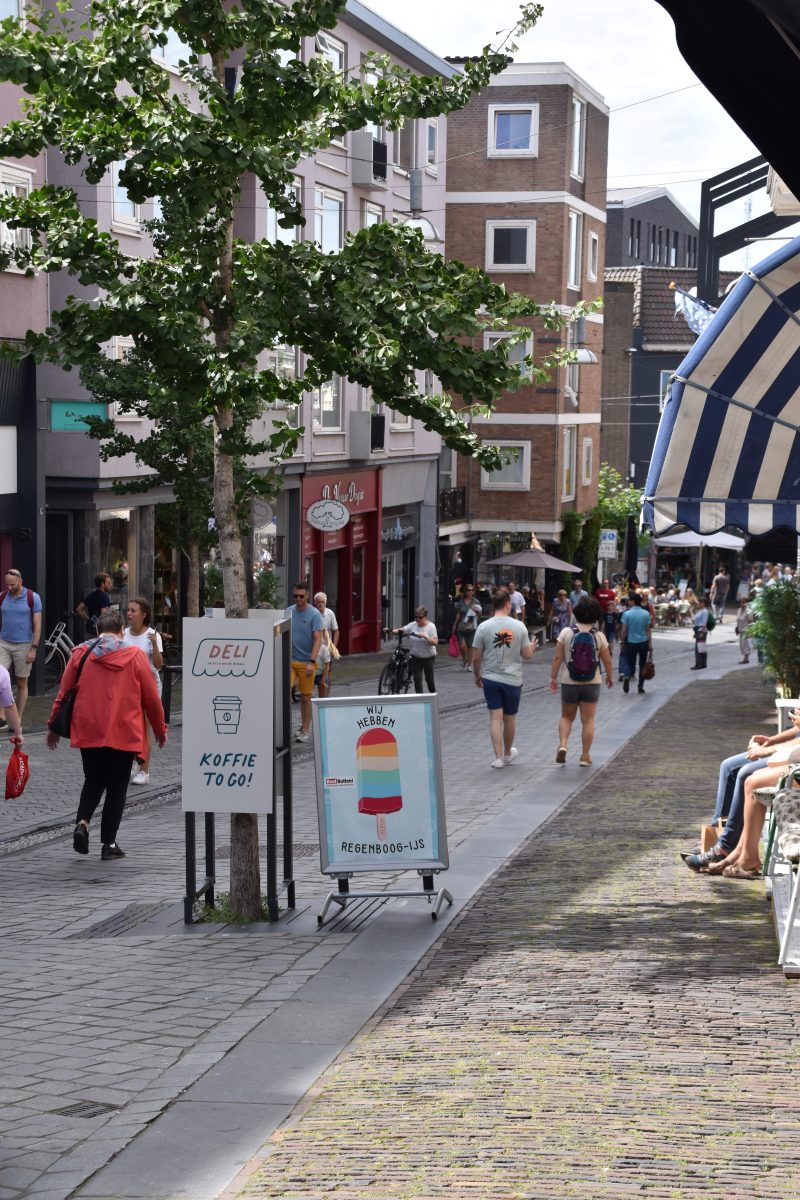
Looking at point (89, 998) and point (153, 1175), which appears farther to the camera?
point (89, 998)

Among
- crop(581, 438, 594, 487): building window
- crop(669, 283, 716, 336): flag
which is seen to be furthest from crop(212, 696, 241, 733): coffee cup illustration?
crop(581, 438, 594, 487): building window

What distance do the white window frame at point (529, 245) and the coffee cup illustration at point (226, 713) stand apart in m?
41.1

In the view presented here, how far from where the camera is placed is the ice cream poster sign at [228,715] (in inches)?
356

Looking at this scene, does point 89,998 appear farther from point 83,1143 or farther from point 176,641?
point 176,641

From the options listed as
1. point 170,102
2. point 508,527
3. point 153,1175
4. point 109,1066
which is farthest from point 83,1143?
point 508,527

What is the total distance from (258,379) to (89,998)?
3422 mm

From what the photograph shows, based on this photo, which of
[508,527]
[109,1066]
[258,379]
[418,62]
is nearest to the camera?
[109,1066]

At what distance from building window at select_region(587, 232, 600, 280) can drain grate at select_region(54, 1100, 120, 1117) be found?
48.3 metres

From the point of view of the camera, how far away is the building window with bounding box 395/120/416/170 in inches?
1587

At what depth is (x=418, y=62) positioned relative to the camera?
4150 centimetres

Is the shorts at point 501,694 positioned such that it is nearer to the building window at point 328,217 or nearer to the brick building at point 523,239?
the building window at point 328,217

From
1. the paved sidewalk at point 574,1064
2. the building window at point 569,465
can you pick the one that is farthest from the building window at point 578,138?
the paved sidewalk at point 574,1064

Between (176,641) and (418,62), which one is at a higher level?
(418,62)

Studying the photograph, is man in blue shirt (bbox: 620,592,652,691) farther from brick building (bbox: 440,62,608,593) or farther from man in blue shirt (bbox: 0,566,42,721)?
brick building (bbox: 440,62,608,593)
